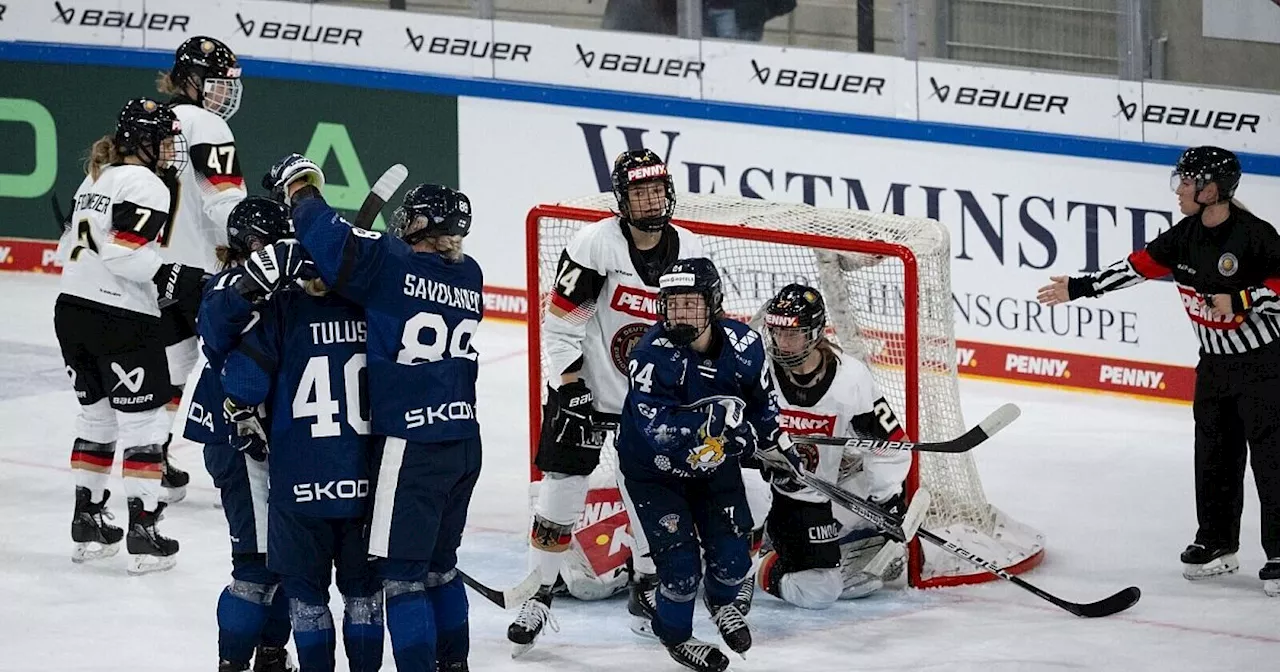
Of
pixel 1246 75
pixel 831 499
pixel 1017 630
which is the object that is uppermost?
pixel 1246 75

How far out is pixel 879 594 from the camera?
621 cm

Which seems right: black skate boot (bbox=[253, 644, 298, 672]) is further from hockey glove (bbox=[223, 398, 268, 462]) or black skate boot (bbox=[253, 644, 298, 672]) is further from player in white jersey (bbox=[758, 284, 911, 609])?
player in white jersey (bbox=[758, 284, 911, 609])

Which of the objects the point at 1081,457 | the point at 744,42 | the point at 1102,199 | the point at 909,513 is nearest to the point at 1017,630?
the point at 909,513

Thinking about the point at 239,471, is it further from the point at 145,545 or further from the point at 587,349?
the point at 145,545

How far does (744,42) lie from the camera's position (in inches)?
363

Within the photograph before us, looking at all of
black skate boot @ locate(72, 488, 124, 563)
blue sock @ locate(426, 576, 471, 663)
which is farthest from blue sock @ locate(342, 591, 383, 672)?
black skate boot @ locate(72, 488, 124, 563)

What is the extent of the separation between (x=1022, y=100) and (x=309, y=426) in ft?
15.5

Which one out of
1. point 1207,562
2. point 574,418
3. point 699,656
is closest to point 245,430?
point 574,418

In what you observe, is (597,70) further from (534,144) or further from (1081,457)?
(1081,457)

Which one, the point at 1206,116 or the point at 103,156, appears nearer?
the point at 103,156

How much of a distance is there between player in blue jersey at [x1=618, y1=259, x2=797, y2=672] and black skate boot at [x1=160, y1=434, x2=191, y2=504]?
2.32 metres

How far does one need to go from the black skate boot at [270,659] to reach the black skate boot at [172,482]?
2.03 meters

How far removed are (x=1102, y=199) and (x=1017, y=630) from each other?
3.07 m

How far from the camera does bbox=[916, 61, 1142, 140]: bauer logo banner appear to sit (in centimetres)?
841
